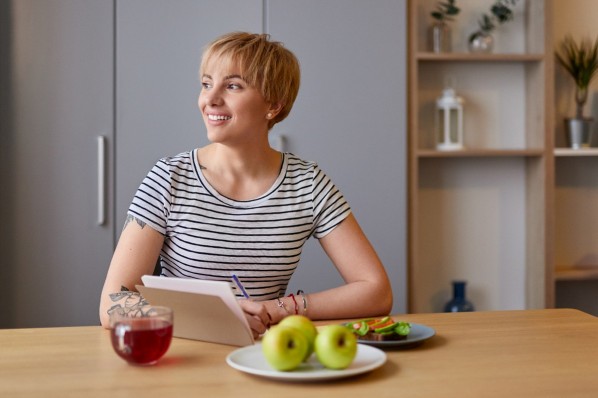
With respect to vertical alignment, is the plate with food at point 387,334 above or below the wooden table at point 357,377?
above

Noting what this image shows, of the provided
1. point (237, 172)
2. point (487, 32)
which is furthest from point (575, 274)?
point (237, 172)

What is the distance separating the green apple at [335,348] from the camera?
1.27 metres

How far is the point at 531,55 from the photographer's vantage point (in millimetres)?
3557

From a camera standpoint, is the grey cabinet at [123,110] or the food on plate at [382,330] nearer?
the food on plate at [382,330]

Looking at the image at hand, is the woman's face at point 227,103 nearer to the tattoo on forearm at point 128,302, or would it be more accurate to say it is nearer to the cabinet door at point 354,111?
the tattoo on forearm at point 128,302

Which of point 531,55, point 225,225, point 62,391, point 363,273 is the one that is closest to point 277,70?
point 225,225

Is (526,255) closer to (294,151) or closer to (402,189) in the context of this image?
(402,189)

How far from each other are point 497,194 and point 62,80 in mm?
1953

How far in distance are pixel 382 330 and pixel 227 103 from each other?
0.78 m

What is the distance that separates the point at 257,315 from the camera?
169cm

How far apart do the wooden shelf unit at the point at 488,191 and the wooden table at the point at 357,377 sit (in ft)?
6.74

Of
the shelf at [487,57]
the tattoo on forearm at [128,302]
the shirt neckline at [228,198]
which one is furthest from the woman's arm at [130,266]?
the shelf at [487,57]

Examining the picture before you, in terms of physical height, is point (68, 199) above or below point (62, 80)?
below

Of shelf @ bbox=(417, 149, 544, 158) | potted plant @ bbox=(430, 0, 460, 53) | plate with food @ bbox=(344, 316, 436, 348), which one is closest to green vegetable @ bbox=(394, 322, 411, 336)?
plate with food @ bbox=(344, 316, 436, 348)
